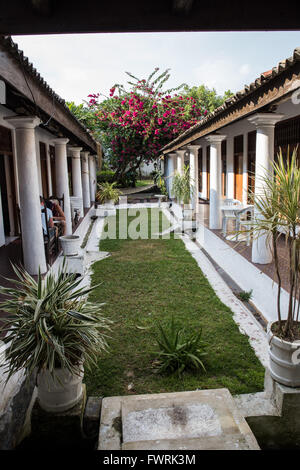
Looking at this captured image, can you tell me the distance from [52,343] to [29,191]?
3635 mm

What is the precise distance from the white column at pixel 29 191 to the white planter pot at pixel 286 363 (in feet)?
13.4

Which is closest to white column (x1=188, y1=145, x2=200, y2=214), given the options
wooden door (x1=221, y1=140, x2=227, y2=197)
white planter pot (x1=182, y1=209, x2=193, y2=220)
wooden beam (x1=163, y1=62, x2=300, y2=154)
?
wooden door (x1=221, y1=140, x2=227, y2=197)

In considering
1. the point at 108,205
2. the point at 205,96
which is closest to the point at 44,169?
the point at 108,205

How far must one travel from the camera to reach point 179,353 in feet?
12.0

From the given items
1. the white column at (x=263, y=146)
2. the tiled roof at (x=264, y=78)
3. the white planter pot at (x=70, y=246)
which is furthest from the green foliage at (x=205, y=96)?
the white planter pot at (x=70, y=246)

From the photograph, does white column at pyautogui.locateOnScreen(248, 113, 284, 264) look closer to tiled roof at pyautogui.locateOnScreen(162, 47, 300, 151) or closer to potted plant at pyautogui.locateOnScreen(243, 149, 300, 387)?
tiled roof at pyautogui.locateOnScreen(162, 47, 300, 151)

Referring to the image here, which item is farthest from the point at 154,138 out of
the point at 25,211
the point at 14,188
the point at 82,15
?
the point at 82,15

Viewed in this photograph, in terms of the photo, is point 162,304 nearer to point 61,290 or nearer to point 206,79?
point 61,290

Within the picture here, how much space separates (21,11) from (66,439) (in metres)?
3.04

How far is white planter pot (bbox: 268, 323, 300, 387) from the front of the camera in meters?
2.85

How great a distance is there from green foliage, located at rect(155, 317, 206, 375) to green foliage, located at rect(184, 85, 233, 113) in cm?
3257

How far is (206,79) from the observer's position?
127ft

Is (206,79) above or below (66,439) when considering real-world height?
above

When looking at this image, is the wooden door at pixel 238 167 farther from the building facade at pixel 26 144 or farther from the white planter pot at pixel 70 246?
the white planter pot at pixel 70 246
